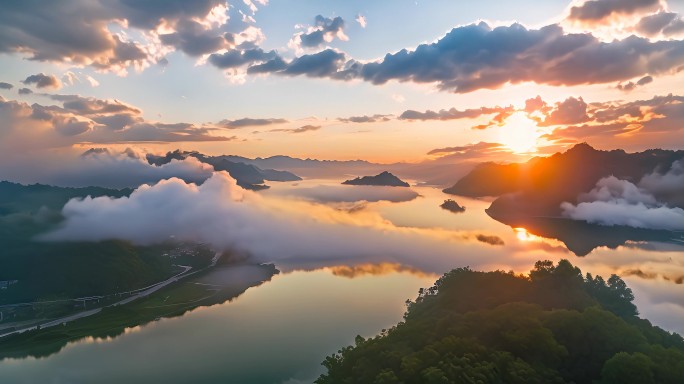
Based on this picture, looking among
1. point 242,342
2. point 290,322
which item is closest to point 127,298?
point 242,342

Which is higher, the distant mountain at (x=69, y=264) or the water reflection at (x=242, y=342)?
the distant mountain at (x=69, y=264)

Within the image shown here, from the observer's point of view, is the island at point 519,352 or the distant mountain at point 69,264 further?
the distant mountain at point 69,264

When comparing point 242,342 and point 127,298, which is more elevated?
point 127,298

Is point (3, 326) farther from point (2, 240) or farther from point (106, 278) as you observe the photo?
point (2, 240)

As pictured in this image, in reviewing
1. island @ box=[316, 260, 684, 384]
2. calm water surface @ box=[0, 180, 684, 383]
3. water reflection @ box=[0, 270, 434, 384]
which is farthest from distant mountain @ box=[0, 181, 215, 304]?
island @ box=[316, 260, 684, 384]

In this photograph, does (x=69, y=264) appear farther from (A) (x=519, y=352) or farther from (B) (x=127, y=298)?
(A) (x=519, y=352)

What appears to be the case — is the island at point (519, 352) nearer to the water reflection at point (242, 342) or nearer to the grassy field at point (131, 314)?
the water reflection at point (242, 342)

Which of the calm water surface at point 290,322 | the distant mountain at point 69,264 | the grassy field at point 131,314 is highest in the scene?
the distant mountain at point 69,264

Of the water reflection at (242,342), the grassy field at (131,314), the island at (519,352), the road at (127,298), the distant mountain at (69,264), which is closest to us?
the island at (519,352)

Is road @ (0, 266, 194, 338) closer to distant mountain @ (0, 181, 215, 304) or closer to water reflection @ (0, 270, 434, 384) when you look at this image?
distant mountain @ (0, 181, 215, 304)

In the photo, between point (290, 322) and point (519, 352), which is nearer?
point (519, 352)

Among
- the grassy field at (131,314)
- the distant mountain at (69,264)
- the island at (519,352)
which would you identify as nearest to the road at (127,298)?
the distant mountain at (69,264)

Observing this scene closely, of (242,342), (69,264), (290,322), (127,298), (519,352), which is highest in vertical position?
(519,352)
